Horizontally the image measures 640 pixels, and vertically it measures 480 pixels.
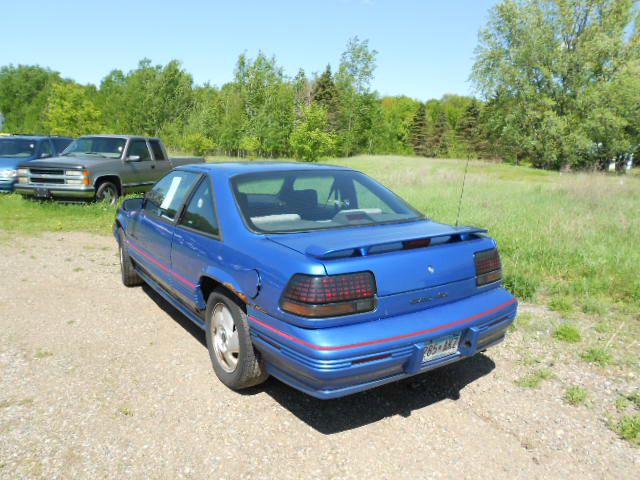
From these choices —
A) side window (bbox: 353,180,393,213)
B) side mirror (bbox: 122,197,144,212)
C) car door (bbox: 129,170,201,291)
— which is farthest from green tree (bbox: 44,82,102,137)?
Result: side window (bbox: 353,180,393,213)

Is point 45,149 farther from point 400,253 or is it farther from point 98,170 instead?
point 400,253

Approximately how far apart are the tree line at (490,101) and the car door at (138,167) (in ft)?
63.8

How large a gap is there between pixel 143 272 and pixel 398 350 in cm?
352

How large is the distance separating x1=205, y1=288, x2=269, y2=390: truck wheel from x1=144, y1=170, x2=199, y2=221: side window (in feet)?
3.75

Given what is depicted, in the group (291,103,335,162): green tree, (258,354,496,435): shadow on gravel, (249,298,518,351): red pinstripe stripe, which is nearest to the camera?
(249,298,518,351): red pinstripe stripe

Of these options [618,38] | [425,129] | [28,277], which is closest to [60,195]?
[28,277]

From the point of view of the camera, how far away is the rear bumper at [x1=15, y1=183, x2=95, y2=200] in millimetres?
11102

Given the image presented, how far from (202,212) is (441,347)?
6.86 ft

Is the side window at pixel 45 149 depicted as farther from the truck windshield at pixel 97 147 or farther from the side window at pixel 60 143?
the truck windshield at pixel 97 147

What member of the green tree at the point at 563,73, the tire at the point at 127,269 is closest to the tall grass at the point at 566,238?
the tire at the point at 127,269

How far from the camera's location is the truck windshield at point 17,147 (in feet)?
47.3

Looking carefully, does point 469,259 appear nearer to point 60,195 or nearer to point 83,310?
point 83,310

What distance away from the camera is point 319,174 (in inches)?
164

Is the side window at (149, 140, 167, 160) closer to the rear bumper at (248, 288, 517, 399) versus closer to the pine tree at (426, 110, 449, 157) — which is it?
the rear bumper at (248, 288, 517, 399)
